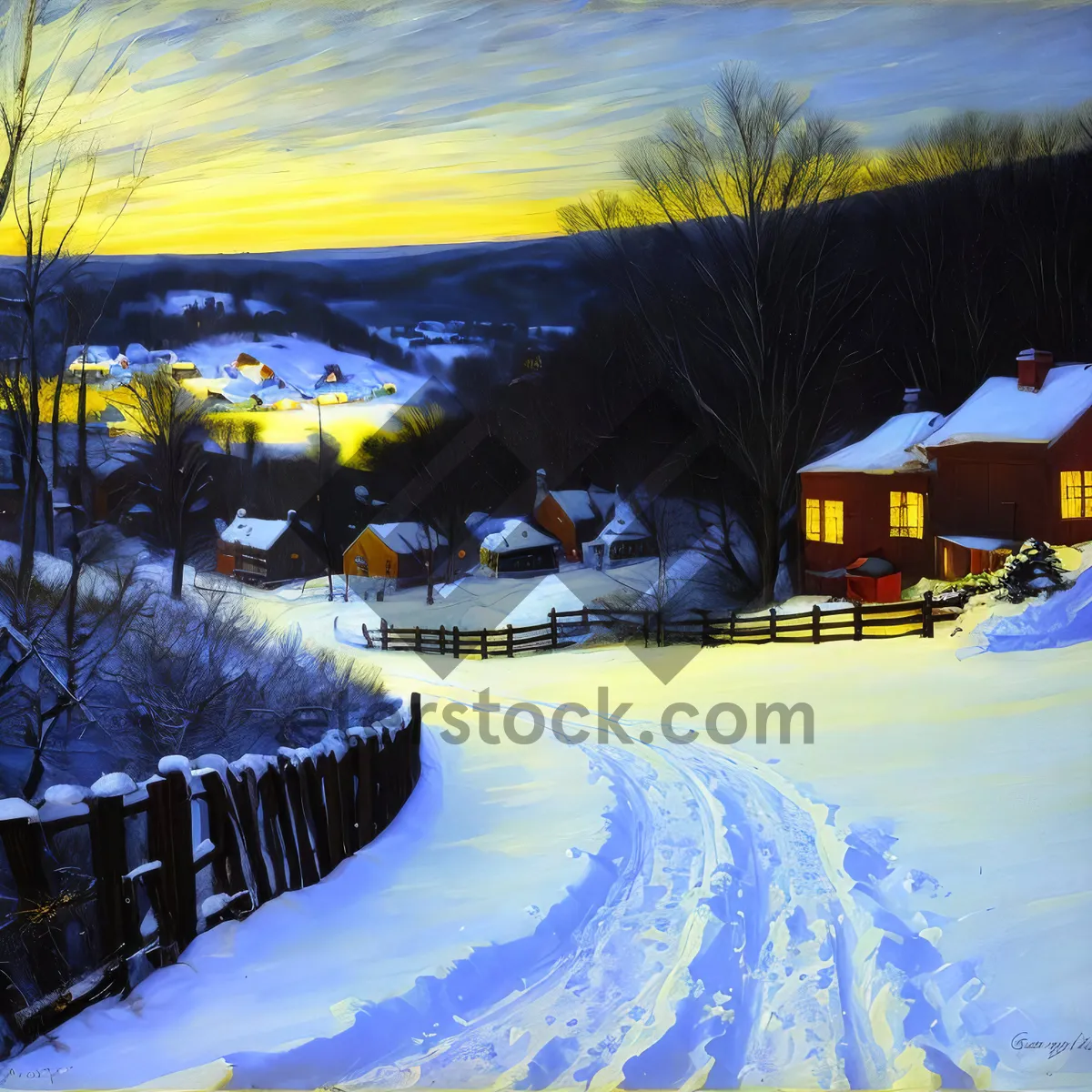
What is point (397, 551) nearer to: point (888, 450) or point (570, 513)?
point (570, 513)

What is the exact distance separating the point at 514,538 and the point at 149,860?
1.51m

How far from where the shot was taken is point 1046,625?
3.02 meters

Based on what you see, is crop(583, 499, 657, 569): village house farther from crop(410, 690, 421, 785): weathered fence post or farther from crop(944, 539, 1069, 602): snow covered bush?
crop(944, 539, 1069, 602): snow covered bush

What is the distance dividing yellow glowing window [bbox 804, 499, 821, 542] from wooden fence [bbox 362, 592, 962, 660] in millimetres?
323

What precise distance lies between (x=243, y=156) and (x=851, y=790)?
307 centimetres

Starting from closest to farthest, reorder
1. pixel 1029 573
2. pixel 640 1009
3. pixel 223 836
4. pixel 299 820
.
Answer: pixel 640 1009, pixel 223 836, pixel 299 820, pixel 1029 573

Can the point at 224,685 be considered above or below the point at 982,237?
below

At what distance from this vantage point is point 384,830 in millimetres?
2936

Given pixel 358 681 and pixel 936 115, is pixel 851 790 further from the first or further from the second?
pixel 936 115

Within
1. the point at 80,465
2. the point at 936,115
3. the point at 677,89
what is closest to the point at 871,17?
the point at 936,115

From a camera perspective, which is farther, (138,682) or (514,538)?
(138,682)
